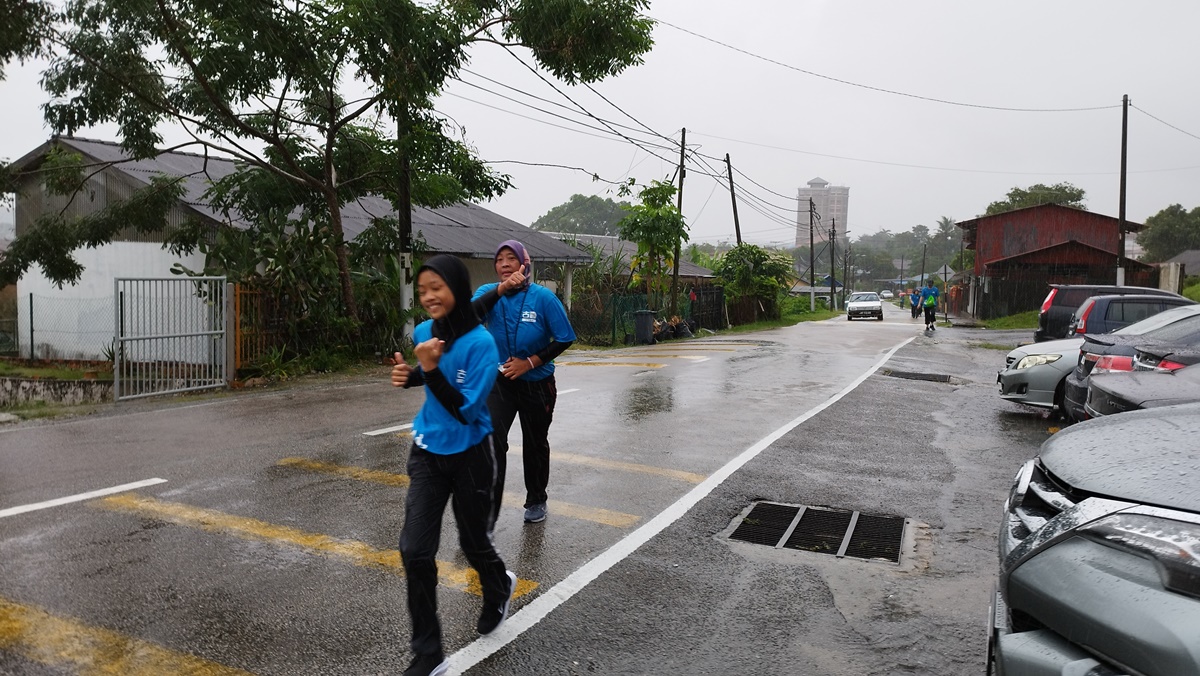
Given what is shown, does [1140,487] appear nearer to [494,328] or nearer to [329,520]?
[494,328]

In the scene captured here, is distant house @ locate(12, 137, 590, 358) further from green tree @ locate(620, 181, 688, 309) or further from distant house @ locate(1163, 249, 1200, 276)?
distant house @ locate(1163, 249, 1200, 276)

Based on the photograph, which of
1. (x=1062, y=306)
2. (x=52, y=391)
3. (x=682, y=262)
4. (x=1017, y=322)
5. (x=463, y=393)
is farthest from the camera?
(x=682, y=262)

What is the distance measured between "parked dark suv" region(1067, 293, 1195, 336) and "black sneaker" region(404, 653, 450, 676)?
13.0 m

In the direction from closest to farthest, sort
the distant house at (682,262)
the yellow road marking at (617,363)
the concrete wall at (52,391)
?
the concrete wall at (52,391)
the yellow road marking at (617,363)
the distant house at (682,262)

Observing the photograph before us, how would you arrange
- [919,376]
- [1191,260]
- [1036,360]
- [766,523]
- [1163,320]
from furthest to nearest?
[1191,260], [919,376], [1036,360], [1163,320], [766,523]

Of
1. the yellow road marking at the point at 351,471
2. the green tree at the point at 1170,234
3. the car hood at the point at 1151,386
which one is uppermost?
the green tree at the point at 1170,234

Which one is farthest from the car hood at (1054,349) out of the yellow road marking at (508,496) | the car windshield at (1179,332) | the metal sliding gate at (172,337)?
the metal sliding gate at (172,337)

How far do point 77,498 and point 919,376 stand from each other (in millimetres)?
12513

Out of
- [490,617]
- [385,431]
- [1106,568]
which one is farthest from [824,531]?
[385,431]

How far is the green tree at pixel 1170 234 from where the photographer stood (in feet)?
226

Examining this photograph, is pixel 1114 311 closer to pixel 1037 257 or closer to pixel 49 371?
pixel 49 371

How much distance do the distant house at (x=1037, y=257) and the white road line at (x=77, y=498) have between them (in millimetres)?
36590

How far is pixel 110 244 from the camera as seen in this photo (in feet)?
59.5

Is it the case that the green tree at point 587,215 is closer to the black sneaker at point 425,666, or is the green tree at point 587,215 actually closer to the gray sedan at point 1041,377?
the gray sedan at point 1041,377
